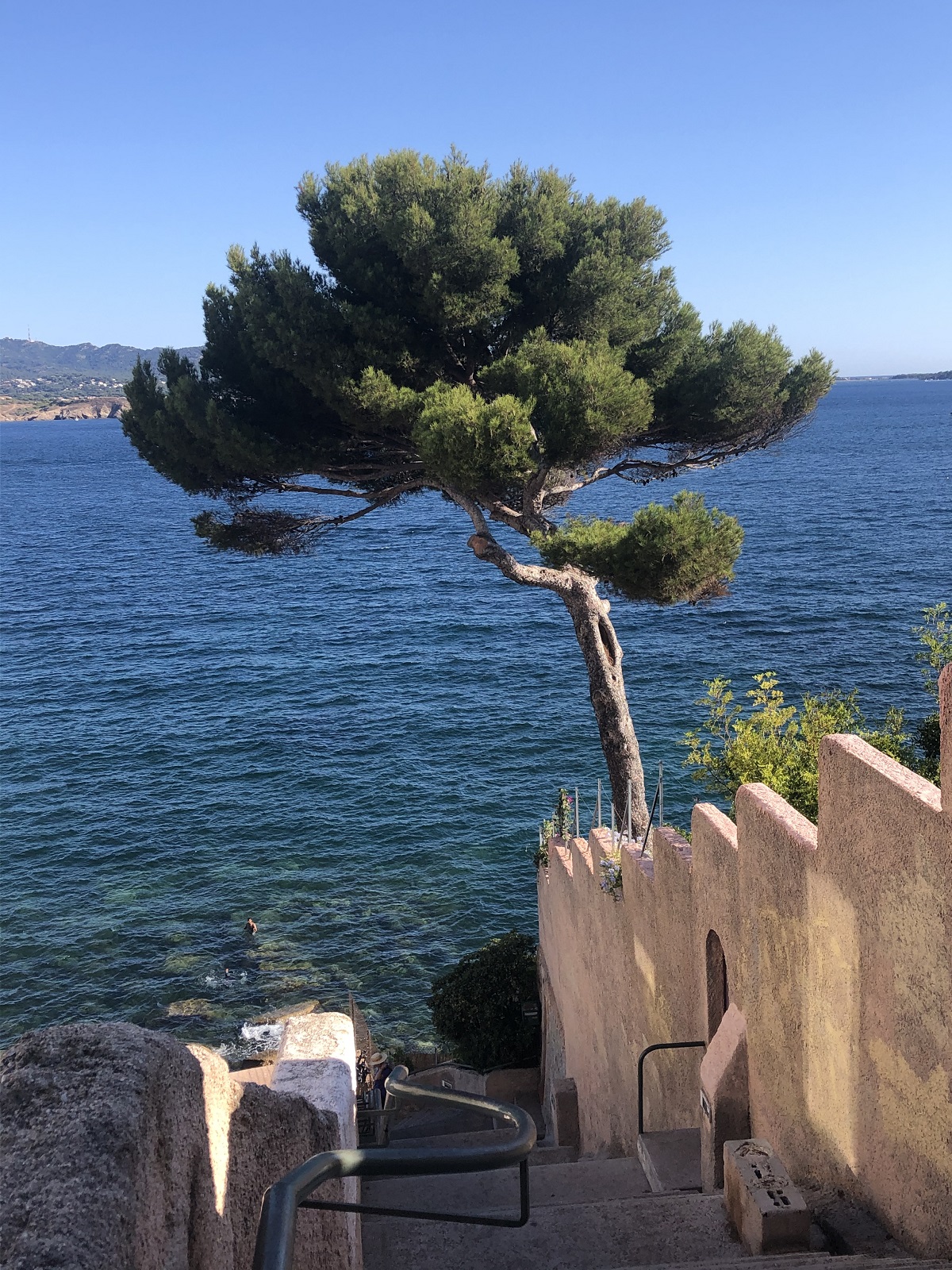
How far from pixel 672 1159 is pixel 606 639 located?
8.42m

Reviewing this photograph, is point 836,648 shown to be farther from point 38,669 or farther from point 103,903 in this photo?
point 38,669

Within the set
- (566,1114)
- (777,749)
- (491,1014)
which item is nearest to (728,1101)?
(777,749)

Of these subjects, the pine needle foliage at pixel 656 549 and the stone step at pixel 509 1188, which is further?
the pine needle foliage at pixel 656 549

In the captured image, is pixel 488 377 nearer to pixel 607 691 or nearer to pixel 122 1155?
pixel 607 691

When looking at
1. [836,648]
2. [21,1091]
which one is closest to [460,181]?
[21,1091]

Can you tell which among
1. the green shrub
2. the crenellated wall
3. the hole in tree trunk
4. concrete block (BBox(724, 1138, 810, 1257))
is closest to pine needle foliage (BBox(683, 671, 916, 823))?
the crenellated wall

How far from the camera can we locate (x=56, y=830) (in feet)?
99.8

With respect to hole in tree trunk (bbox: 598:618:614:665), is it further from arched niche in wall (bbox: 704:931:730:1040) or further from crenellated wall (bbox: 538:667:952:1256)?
arched niche in wall (bbox: 704:931:730:1040)

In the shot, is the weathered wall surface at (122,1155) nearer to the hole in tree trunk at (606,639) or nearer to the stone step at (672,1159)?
the stone step at (672,1159)

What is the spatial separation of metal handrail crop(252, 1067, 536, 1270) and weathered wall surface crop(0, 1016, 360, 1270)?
0.57 metres

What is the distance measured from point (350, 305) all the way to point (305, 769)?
21.9 meters

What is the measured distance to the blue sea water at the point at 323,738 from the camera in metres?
24.8

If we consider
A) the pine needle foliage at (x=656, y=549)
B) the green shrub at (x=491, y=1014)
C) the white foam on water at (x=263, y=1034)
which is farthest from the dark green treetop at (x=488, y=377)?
the white foam on water at (x=263, y=1034)

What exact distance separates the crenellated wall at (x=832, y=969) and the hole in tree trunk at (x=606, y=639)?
17.9 feet
